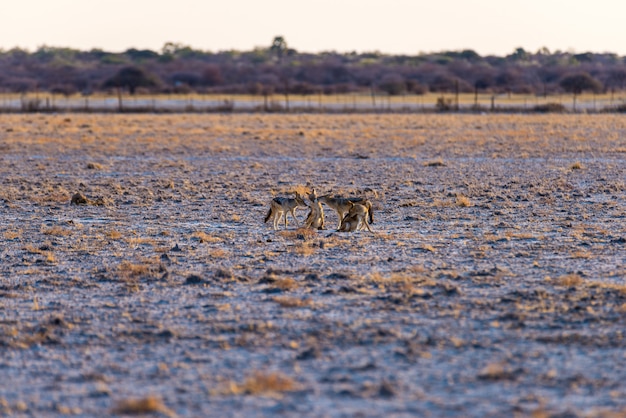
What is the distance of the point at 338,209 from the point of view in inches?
624

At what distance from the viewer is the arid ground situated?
7746mm

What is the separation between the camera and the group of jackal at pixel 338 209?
15688mm

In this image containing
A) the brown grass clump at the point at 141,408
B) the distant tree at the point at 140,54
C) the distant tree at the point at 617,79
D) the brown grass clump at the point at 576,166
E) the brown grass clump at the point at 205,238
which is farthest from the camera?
the distant tree at the point at 140,54

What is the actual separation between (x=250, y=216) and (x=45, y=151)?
18871 millimetres

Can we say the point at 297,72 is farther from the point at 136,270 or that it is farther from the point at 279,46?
the point at 136,270

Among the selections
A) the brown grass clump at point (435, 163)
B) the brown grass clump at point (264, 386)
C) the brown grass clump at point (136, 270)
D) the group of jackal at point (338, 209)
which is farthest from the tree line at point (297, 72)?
the brown grass clump at point (264, 386)

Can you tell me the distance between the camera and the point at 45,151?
35.1 meters

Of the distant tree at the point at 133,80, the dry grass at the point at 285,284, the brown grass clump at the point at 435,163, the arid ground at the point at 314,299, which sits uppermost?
the distant tree at the point at 133,80

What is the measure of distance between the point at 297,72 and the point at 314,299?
138 metres

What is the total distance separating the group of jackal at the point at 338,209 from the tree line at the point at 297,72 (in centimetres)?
6952

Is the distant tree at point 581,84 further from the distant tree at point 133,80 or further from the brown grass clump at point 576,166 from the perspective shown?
the brown grass clump at point 576,166

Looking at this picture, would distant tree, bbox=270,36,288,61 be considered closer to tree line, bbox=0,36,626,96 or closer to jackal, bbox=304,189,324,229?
tree line, bbox=0,36,626,96

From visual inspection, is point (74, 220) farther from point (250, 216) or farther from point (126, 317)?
point (126, 317)

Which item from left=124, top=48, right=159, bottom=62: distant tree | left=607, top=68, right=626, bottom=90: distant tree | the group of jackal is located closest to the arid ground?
the group of jackal
